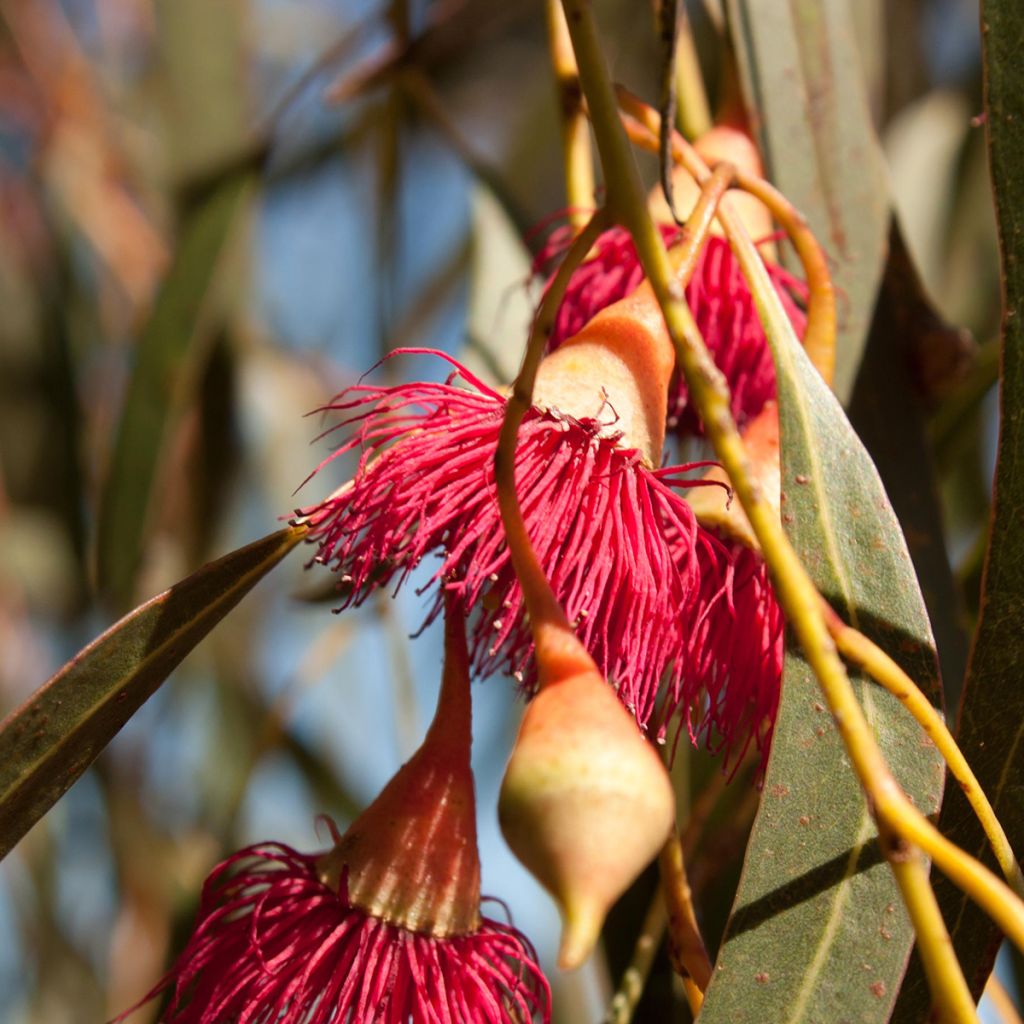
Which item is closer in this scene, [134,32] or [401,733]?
[401,733]

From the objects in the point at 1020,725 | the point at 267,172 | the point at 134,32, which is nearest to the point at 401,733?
the point at 267,172

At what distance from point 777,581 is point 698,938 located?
11.0 inches

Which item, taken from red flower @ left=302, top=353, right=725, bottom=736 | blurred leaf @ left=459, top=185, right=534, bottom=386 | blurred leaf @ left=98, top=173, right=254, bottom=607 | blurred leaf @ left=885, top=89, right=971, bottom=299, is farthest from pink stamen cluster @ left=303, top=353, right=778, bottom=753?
blurred leaf @ left=885, top=89, right=971, bottom=299

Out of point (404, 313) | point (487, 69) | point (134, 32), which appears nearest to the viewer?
point (404, 313)

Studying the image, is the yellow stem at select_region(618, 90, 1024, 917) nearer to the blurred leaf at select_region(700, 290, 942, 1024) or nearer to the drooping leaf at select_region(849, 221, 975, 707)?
the blurred leaf at select_region(700, 290, 942, 1024)

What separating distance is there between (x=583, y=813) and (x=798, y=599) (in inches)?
4.0

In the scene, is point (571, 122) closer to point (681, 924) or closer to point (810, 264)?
point (810, 264)

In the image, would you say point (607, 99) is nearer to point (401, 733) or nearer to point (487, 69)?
point (401, 733)

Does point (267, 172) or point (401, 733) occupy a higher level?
point (267, 172)

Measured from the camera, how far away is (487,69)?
200 cm

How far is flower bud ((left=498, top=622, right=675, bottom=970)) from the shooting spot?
41cm

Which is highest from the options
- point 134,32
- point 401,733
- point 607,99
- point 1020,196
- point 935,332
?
point 134,32

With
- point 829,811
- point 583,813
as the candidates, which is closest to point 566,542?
point 829,811

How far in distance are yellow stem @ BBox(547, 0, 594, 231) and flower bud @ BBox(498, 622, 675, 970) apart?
0.55 metres
